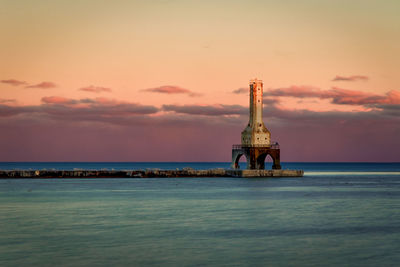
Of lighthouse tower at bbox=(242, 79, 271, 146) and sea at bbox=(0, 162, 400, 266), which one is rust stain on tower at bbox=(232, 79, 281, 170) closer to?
lighthouse tower at bbox=(242, 79, 271, 146)

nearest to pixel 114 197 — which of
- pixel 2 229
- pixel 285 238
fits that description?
pixel 2 229

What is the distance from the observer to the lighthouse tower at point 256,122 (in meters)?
92.9

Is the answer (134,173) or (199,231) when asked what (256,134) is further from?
(199,231)

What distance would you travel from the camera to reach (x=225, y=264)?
26.1 m

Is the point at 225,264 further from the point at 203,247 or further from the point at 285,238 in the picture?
the point at 285,238

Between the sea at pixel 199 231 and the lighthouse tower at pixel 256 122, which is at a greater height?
the lighthouse tower at pixel 256 122

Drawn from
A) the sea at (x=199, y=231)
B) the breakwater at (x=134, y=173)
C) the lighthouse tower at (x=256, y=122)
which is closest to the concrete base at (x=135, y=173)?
the breakwater at (x=134, y=173)

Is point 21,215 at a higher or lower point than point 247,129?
lower

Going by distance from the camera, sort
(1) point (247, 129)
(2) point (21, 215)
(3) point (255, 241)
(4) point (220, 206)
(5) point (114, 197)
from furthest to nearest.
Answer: (1) point (247, 129), (5) point (114, 197), (4) point (220, 206), (2) point (21, 215), (3) point (255, 241)

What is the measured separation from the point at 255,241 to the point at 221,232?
3.42 m

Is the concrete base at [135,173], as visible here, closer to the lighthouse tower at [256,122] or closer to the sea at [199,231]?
the lighthouse tower at [256,122]

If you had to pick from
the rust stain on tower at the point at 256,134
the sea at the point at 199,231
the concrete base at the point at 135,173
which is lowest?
the sea at the point at 199,231

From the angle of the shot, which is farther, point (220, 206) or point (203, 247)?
point (220, 206)

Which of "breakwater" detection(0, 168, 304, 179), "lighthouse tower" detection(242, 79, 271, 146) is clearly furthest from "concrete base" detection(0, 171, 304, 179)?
"lighthouse tower" detection(242, 79, 271, 146)
